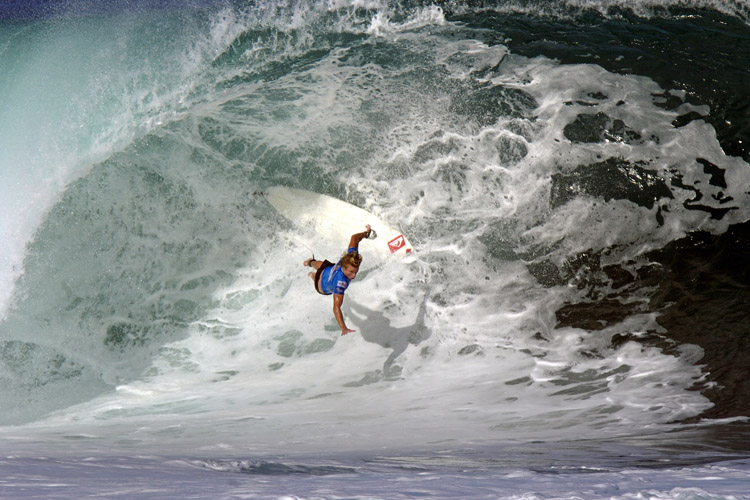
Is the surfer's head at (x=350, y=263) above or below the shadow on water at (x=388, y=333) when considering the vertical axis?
above

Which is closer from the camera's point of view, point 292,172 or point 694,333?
point 694,333

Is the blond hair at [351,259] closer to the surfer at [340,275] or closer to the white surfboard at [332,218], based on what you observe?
the surfer at [340,275]

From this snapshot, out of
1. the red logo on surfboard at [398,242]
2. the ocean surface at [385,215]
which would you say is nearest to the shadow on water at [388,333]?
the ocean surface at [385,215]

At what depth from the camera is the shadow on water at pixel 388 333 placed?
6.27 meters

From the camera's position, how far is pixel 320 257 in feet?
21.2

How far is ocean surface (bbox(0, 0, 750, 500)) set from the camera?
6012 mm

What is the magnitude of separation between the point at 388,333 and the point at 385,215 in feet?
4.56

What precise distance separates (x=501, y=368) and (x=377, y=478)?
277 cm

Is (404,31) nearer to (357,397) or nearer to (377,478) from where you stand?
(357,397)

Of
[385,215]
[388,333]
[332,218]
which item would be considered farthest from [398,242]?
[388,333]

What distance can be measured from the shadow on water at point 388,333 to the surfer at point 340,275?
3.52 ft

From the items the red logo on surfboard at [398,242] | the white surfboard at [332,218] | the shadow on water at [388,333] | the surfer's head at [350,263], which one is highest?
the white surfboard at [332,218]

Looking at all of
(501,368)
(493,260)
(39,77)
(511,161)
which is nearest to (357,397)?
(501,368)

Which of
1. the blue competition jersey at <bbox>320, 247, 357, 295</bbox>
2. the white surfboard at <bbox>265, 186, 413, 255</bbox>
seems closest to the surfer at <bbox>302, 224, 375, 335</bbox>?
the blue competition jersey at <bbox>320, 247, 357, 295</bbox>
